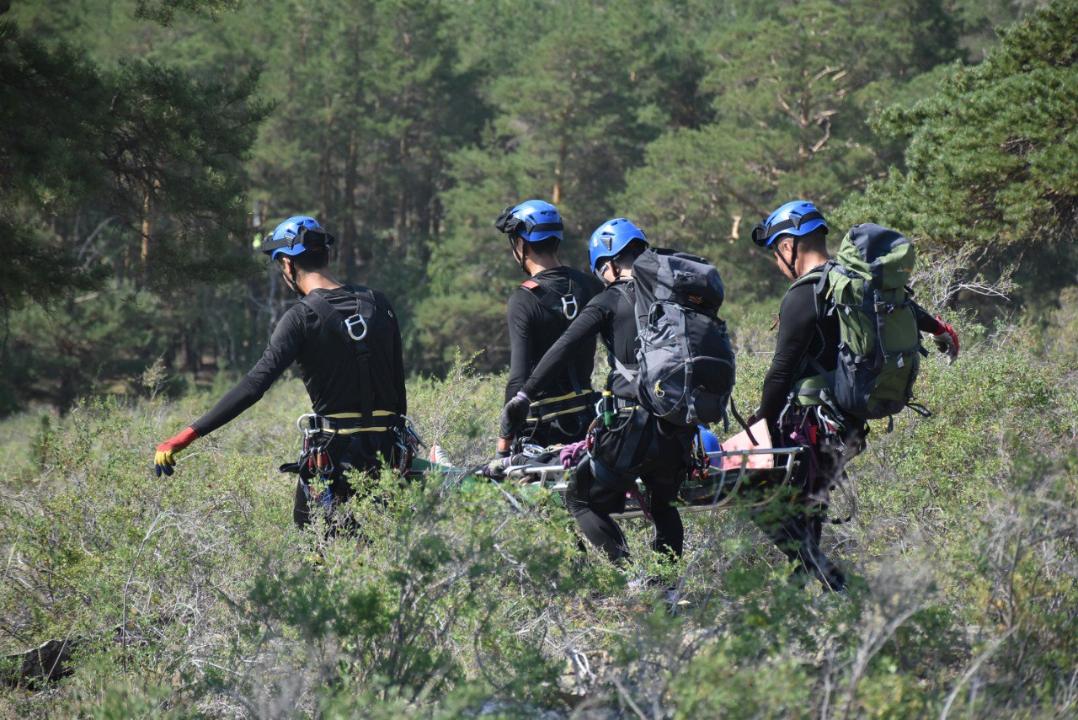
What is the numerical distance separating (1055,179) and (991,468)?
5445 mm

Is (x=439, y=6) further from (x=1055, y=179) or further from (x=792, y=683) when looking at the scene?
(x=792, y=683)

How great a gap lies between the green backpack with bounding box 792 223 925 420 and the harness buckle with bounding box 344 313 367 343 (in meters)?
1.99

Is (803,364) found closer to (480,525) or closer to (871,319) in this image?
(871,319)

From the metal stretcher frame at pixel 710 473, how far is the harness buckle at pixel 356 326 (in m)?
0.93

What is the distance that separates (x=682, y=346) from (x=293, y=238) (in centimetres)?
197

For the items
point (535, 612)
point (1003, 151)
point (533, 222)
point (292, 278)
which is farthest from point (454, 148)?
point (535, 612)

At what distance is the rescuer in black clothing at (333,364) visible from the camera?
520 centimetres

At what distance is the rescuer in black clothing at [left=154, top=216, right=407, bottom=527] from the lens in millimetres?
5199

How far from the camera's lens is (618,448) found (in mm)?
4770

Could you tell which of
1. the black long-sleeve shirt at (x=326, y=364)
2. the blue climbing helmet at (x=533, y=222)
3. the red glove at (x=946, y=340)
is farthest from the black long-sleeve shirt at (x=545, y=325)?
the red glove at (x=946, y=340)

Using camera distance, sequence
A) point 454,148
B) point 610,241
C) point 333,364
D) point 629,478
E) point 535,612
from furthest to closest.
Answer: point 454,148 → point 610,241 → point 333,364 → point 629,478 → point 535,612

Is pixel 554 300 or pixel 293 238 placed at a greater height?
pixel 293 238

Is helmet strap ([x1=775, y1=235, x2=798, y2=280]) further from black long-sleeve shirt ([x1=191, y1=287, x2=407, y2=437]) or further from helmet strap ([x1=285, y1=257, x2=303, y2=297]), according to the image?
helmet strap ([x1=285, y1=257, x2=303, y2=297])

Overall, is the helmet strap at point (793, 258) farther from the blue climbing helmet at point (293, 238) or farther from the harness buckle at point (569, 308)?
the blue climbing helmet at point (293, 238)
